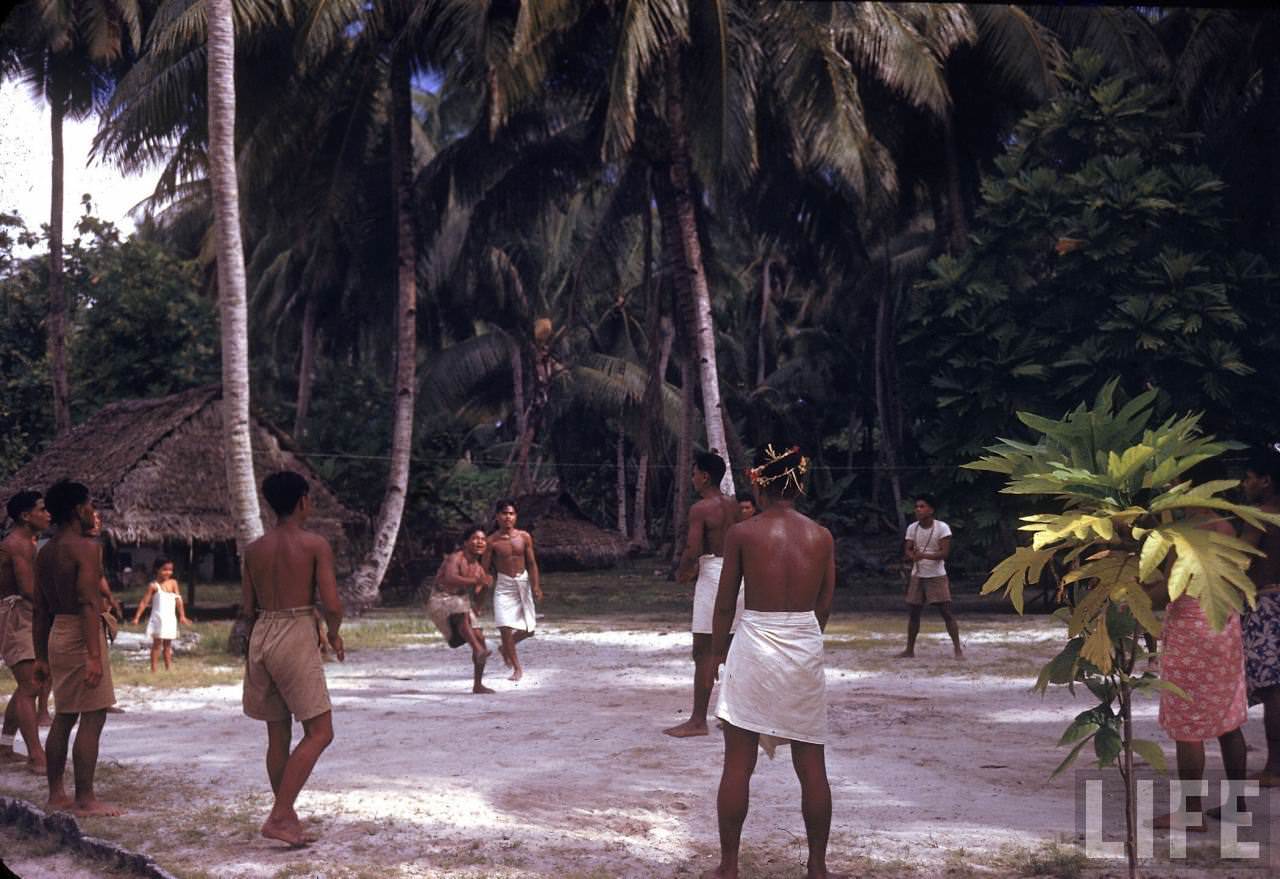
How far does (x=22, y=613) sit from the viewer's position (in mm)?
7738

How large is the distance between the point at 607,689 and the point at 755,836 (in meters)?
5.37

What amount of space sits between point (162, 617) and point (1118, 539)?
10.6 meters

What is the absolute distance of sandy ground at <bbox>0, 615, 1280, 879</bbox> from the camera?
18.2 ft

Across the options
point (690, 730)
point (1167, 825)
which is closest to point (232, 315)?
point (690, 730)

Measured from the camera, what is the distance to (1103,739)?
466 centimetres

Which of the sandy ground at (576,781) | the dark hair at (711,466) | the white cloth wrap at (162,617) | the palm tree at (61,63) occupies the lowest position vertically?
the sandy ground at (576,781)

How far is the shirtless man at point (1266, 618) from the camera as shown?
246 inches

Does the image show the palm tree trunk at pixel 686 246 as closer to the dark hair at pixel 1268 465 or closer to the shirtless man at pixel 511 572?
the shirtless man at pixel 511 572

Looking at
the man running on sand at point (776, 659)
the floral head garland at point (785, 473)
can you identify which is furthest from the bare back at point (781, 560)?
A: the floral head garland at point (785, 473)

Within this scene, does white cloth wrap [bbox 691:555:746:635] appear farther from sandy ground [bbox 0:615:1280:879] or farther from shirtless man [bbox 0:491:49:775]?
shirtless man [bbox 0:491:49:775]

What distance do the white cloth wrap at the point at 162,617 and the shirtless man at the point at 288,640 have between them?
7615 mm

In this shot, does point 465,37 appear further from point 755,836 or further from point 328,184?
point 755,836

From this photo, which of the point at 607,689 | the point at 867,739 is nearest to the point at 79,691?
the point at 867,739

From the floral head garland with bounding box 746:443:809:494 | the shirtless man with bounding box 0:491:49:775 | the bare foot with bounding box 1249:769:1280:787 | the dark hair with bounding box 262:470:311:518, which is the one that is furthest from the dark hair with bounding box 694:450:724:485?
the shirtless man with bounding box 0:491:49:775
